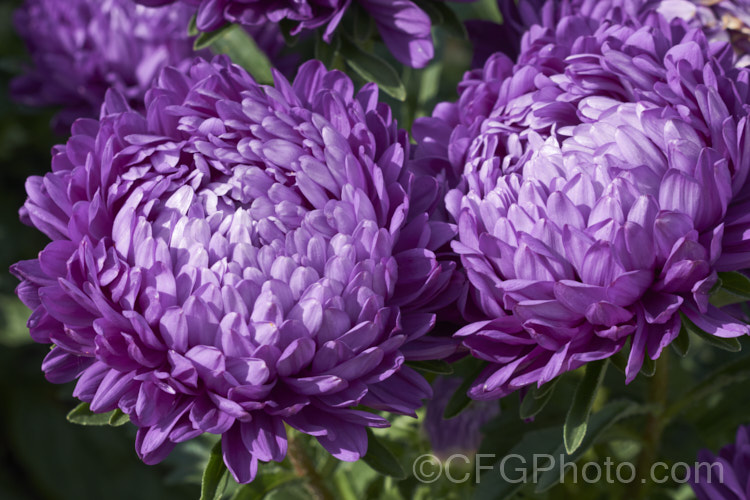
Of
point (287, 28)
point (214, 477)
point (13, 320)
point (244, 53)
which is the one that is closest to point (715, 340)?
point (214, 477)

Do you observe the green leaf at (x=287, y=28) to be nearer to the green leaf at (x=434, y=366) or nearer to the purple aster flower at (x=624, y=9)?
the purple aster flower at (x=624, y=9)

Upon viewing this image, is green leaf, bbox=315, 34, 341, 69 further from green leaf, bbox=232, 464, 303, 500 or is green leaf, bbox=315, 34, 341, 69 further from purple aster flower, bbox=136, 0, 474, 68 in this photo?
green leaf, bbox=232, 464, 303, 500

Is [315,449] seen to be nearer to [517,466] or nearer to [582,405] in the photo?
[517,466]

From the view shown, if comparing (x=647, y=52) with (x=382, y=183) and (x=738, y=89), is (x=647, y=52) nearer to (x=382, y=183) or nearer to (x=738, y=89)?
(x=738, y=89)

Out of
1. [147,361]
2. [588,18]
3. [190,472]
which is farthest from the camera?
[190,472]

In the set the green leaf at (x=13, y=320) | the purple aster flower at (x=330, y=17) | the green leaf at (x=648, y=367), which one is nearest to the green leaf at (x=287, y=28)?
the purple aster flower at (x=330, y=17)

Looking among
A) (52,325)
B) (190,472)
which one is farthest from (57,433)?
(52,325)

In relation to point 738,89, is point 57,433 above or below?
below
